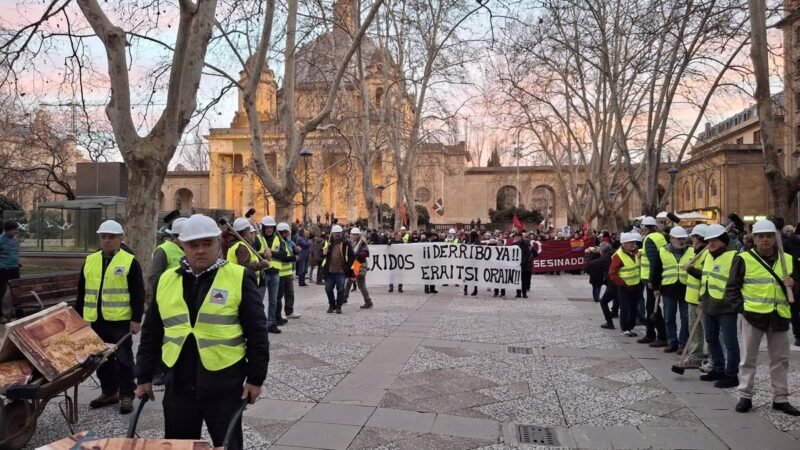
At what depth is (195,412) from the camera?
3439 millimetres

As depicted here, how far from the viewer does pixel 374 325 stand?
37.3 ft

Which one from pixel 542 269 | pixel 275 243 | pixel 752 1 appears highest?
pixel 752 1

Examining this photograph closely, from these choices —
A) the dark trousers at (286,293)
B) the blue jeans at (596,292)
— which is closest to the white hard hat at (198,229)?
the dark trousers at (286,293)

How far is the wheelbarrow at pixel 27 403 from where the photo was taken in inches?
176

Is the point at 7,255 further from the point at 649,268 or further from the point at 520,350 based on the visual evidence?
the point at 649,268

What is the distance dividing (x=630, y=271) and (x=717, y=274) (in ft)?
10.6

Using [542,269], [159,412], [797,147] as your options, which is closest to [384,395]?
[159,412]

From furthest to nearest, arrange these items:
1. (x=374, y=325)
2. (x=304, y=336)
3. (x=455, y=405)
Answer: (x=374, y=325), (x=304, y=336), (x=455, y=405)

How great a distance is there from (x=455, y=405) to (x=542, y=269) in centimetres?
2025

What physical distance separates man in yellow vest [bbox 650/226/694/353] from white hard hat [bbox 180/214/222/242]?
7.12 m

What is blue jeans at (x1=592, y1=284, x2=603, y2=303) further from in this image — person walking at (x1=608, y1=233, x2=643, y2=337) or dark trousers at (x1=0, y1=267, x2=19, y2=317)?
dark trousers at (x1=0, y1=267, x2=19, y2=317)

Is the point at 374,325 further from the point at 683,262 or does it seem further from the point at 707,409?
the point at 707,409

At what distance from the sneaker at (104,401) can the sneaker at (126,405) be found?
22 centimetres

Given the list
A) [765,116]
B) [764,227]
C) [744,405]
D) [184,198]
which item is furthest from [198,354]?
[184,198]
